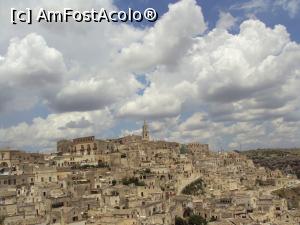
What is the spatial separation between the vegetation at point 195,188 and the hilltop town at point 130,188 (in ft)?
0.57

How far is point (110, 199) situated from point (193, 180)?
910 inches

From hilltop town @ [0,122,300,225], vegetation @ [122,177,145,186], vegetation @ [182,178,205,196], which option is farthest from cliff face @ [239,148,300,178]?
vegetation @ [122,177,145,186]

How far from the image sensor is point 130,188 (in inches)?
2099

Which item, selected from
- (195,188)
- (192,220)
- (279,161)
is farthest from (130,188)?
(279,161)

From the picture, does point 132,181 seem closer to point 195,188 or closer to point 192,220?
point 195,188

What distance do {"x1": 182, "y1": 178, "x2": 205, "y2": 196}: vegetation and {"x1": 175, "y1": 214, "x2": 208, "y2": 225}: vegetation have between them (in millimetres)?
16409

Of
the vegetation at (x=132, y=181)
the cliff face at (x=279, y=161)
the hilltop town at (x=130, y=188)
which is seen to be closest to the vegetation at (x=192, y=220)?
the hilltop town at (x=130, y=188)

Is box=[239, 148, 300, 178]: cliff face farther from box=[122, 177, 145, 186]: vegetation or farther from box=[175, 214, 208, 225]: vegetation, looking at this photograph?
box=[175, 214, 208, 225]: vegetation

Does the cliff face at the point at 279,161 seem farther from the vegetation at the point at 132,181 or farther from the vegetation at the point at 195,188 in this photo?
the vegetation at the point at 132,181

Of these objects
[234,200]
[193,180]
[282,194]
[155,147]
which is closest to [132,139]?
[155,147]

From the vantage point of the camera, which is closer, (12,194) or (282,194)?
(12,194)

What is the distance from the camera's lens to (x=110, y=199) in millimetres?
49125

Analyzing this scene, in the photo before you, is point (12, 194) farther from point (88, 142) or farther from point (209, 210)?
point (88, 142)

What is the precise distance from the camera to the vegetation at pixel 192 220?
4703 cm
